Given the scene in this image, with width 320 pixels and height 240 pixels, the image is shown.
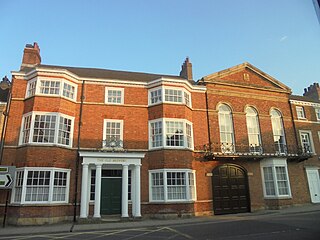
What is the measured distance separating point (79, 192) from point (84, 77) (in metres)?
7.63

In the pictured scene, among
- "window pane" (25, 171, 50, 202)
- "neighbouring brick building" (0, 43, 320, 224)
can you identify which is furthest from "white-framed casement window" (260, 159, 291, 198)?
"window pane" (25, 171, 50, 202)

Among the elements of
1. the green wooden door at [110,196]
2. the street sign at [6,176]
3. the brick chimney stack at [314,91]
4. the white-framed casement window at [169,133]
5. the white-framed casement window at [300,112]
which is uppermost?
the brick chimney stack at [314,91]

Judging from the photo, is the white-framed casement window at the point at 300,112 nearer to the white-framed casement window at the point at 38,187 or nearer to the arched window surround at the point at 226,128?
the arched window surround at the point at 226,128

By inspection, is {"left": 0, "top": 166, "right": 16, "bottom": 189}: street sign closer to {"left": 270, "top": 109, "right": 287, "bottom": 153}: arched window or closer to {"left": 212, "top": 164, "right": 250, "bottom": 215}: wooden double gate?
{"left": 212, "top": 164, "right": 250, "bottom": 215}: wooden double gate

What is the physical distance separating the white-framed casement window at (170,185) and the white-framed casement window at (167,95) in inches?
190

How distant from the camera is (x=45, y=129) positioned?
47.5 ft

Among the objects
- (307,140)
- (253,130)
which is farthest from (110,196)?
(307,140)

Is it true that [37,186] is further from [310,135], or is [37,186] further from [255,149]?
[310,135]

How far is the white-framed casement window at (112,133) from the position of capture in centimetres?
1570

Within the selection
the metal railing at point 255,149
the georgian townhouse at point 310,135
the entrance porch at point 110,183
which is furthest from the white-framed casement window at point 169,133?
the georgian townhouse at point 310,135

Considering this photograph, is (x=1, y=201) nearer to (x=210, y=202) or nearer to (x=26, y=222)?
(x=26, y=222)

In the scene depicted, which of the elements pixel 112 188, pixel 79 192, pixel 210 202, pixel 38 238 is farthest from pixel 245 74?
pixel 38 238

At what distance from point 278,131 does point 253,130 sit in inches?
97.1

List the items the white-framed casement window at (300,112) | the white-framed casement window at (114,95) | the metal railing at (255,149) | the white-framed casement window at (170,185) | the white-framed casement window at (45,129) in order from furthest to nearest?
the white-framed casement window at (300,112) → the metal railing at (255,149) → the white-framed casement window at (114,95) → the white-framed casement window at (170,185) → the white-framed casement window at (45,129)
